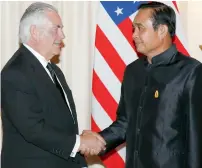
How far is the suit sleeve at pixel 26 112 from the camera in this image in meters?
2.12

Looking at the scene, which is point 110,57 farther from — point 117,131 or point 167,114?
point 167,114

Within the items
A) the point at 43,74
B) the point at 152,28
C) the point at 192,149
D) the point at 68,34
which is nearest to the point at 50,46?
the point at 43,74

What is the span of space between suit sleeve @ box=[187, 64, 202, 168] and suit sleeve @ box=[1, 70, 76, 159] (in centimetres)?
73

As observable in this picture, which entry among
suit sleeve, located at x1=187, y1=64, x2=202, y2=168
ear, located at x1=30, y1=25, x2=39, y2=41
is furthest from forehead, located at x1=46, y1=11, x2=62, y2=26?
suit sleeve, located at x1=187, y1=64, x2=202, y2=168

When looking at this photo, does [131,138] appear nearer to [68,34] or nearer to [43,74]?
[43,74]

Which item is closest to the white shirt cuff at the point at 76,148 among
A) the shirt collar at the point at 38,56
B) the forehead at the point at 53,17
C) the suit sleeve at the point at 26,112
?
the suit sleeve at the point at 26,112

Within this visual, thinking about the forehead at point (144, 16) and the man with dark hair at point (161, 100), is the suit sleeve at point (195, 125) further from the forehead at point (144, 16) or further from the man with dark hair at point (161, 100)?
the forehead at point (144, 16)

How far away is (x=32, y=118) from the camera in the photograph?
7.02ft

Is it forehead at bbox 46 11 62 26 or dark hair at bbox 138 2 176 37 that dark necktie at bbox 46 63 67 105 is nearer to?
forehead at bbox 46 11 62 26

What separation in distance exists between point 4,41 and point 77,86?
2.27 feet

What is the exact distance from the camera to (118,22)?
2.90 metres

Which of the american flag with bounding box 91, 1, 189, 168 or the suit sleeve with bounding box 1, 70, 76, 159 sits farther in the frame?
the american flag with bounding box 91, 1, 189, 168

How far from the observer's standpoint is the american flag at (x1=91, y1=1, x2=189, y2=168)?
9.51 feet

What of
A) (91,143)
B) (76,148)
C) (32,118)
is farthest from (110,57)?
(32,118)
